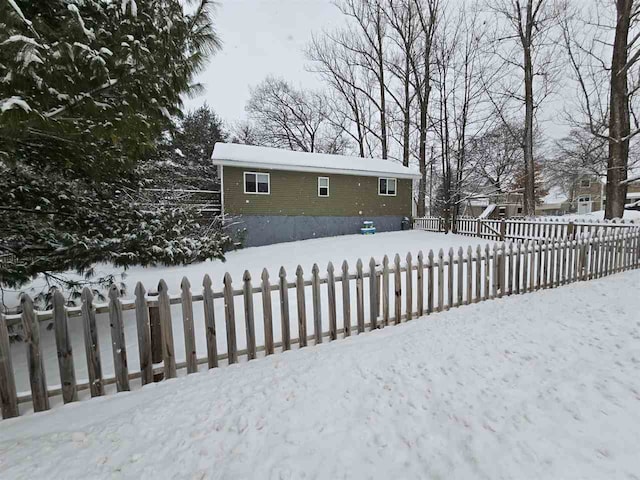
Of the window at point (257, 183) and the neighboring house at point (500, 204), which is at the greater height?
the window at point (257, 183)

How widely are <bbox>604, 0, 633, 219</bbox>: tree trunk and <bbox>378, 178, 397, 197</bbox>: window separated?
32.1ft

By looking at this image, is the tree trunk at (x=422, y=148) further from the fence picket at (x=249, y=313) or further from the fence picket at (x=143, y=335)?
the fence picket at (x=143, y=335)

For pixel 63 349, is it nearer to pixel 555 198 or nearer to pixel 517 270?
pixel 517 270

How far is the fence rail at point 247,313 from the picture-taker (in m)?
2.71

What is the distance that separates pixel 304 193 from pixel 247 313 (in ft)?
43.6

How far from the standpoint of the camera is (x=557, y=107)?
18.8m

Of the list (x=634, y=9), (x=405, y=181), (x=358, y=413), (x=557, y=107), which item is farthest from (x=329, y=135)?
(x=358, y=413)

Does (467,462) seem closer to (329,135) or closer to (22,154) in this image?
(22,154)

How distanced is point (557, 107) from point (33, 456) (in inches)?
999

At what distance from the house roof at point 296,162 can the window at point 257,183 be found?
0.49 meters

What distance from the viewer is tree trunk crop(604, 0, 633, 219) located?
1262 cm

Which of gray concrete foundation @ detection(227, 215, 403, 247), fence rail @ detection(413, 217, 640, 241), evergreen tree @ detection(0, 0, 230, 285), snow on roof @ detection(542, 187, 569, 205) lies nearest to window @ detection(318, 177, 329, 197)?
gray concrete foundation @ detection(227, 215, 403, 247)

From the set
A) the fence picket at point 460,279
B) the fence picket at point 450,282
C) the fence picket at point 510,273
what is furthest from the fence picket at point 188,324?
the fence picket at point 510,273

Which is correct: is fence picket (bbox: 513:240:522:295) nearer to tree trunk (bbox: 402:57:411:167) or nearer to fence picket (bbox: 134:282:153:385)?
fence picket (bbox: 134:282:153:385)
